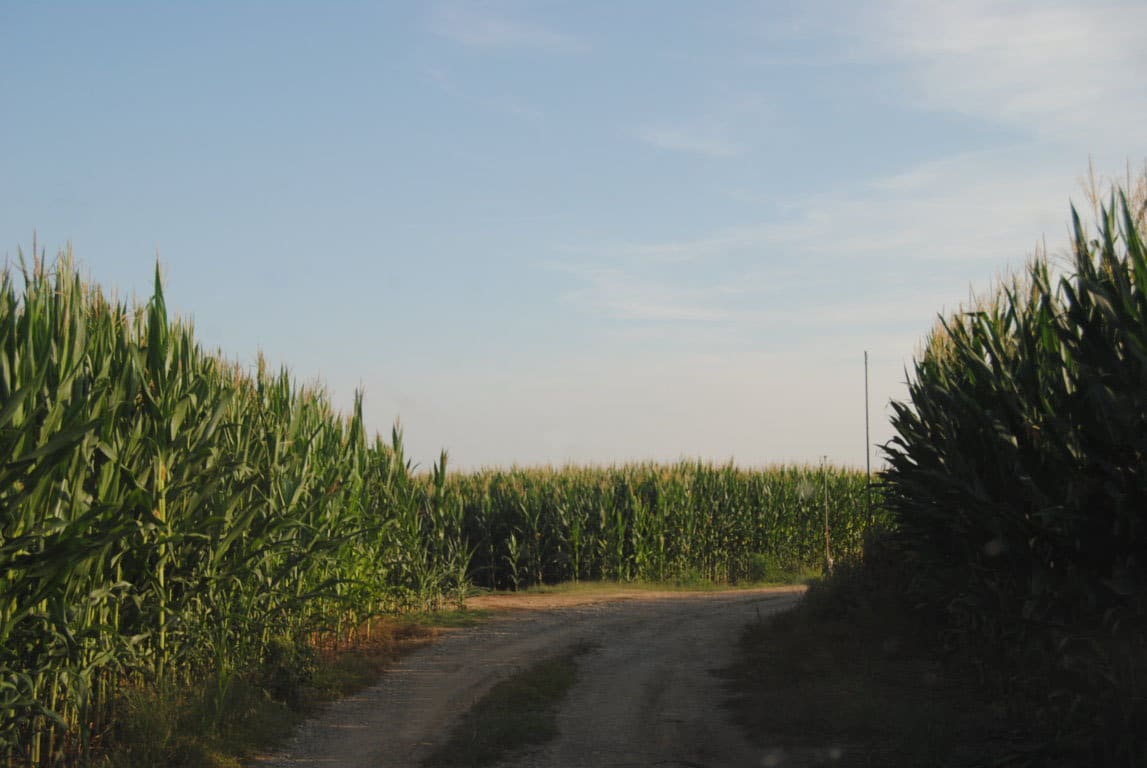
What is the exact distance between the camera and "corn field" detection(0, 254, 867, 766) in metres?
7.34

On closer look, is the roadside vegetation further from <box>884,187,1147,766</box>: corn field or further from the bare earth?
the bare earth

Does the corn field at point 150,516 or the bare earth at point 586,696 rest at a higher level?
the corn field at point 150,516

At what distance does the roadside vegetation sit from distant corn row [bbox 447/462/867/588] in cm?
1288

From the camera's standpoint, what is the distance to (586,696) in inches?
438

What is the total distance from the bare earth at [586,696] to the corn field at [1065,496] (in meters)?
2.78

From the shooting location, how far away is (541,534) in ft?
86.1

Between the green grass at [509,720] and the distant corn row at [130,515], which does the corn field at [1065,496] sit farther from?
the distant corn row at [130,515]

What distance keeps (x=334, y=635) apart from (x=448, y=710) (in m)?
3.81

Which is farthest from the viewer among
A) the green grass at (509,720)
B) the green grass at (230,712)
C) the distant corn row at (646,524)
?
the distant corn row at (646,524)

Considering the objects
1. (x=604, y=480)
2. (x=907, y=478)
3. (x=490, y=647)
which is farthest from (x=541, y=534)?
(x=907, y=478)

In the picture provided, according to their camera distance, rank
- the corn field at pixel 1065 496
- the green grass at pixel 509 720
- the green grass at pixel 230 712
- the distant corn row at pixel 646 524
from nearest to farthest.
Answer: the corn field at pixel 1065 496, the green grass at pixel 230 712, the green grass at pixel 509 720, the distant corn row at pixel 646 524

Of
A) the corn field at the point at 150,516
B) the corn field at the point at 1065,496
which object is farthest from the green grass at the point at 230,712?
the corn field at the point at 1065,496

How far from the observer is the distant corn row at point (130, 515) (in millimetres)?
7293

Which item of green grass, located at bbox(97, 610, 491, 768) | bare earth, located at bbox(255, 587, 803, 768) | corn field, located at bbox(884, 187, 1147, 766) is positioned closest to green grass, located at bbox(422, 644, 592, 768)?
bare earth, located at bbox(255, 587, 803, 768)
